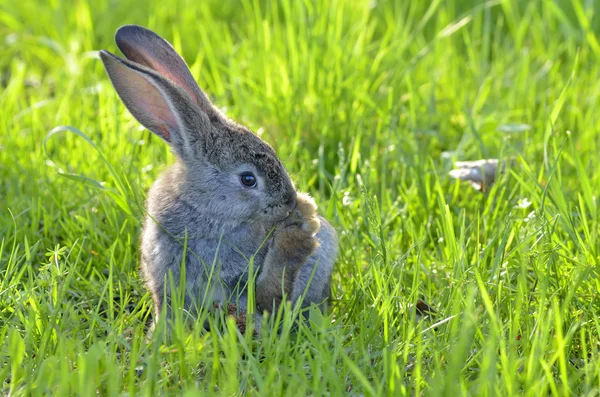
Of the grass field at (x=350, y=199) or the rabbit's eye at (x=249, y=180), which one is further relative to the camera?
the rabbit's eye at (x=249, y=180)

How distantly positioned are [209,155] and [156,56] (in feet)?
2.12

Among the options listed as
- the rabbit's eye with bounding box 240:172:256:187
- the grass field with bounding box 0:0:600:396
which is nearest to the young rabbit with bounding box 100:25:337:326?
the rabbit's eye with bounding box 240:172:256:187

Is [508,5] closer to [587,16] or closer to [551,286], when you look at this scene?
[587,16]

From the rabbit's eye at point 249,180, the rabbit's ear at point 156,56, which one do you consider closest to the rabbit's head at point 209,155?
the rabbit's eye at point 249,180

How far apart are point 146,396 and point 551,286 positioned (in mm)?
1660

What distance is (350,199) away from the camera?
4207 millimetres

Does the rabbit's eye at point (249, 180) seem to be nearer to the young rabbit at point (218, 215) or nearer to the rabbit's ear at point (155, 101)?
the young rabbit at point (218, 215)

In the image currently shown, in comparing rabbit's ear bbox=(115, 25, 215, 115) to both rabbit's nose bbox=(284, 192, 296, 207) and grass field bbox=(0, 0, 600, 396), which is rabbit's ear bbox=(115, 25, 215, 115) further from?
rabbit's nose bbox=(284, 192, 296, 207)

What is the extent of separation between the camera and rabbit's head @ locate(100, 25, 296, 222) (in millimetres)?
3561

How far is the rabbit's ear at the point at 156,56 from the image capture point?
3.95 metres

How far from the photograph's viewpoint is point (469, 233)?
13.5ft

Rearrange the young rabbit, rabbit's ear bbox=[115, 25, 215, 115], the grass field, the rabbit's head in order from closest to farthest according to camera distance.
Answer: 1. the grass field
2. the young rabbit
3. the rabbit's head
4. rabbit's ear bbox=[115, 25, 215, 115]

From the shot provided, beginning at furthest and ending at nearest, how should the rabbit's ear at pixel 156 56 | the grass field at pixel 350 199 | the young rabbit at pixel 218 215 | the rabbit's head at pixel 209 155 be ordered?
the rabbit's ear at pixel 156 56, the rabbit's head at pixel 209 155, the young rabbit at pixel 218 215, the grass field at pixel 350 199

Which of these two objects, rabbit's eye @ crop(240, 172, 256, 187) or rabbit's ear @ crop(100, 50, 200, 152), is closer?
rabbit's ear @ crop(100, 50, 200, 152)
